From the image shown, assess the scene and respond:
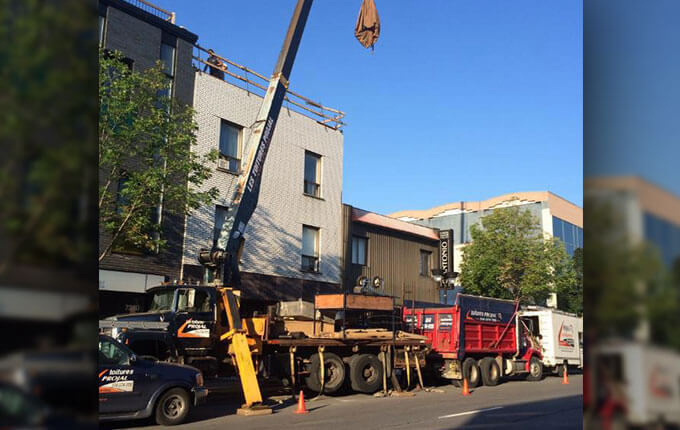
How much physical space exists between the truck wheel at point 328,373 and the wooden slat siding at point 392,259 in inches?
477

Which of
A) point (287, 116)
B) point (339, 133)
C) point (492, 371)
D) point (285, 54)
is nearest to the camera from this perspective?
point (285, 54)

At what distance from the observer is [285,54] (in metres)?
18.7

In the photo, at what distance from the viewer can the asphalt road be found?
11.5 m

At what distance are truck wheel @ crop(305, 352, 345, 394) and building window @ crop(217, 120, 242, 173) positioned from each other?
34.6 ft

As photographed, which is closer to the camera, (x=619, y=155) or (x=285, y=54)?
(x=619, y=155)

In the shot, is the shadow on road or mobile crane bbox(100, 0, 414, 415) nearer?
the shadow on road

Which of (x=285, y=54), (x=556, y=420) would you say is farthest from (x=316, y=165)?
(x=556, y=420)

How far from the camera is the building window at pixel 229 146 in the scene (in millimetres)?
24953

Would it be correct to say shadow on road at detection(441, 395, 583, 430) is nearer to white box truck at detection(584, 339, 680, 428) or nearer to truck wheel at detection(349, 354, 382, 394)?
truck wheel at detection(349, 354, 382, 394)

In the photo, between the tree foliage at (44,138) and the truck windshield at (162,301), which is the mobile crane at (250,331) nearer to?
the truck windshield at (162,301)

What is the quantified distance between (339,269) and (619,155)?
28342mm

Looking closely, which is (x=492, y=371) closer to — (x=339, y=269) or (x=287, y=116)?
(x=339, y=269)

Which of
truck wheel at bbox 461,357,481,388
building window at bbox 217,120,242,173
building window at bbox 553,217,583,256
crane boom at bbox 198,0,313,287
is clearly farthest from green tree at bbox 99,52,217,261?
building window at bbox 553,217,583,256

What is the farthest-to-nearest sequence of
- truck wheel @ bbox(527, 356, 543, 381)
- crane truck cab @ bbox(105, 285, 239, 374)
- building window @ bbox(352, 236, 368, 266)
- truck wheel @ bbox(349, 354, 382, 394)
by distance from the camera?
building window @ bbox(352, 236, 368, 266) → truck wheel @ bbox(527, 356, 543, 381) → truck wheel @ bbox(349, 354, 382, 394) → crane truck cab @ bbox(105, 285, 239, 374)
